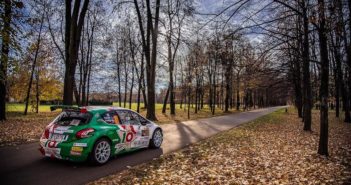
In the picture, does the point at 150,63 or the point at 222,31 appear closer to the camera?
the point at 222,31

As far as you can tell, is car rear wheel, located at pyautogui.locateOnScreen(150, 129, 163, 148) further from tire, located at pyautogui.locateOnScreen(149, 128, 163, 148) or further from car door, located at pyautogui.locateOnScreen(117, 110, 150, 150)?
car door, located at pyautogui.locateOnScreen(117, 110, 150, 150)

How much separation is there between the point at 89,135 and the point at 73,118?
0.80 meters

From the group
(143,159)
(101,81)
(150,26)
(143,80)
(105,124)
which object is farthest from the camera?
(101,81)

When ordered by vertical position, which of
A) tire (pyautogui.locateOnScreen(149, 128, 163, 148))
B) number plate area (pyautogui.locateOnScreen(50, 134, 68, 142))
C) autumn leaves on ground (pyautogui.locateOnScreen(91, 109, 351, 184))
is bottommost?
autumn leaves on ground (pyautogui.locateOnScreen(91, 109, 351, 184))

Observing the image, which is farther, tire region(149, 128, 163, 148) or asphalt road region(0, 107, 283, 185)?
tire region(149, 128, 163, 148)

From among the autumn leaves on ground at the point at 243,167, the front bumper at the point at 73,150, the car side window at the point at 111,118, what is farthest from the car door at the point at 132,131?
the front bumper at the point at 73,150

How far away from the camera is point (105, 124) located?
7.06 m

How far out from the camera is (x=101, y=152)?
681 cm

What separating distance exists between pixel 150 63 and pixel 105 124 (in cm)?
1429

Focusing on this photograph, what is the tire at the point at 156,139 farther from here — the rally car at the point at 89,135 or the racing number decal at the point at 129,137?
the racing number decal at the point at 129,137

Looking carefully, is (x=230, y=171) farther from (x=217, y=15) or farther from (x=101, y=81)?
(x=101, y=81)

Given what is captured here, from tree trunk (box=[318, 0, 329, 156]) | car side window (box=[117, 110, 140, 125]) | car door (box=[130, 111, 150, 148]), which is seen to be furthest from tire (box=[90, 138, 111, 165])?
tree trunk (box=[318, 0, 329, 156])

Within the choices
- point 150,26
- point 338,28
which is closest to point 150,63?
point 150,26

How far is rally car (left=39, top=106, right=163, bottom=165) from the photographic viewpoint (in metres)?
6.35
